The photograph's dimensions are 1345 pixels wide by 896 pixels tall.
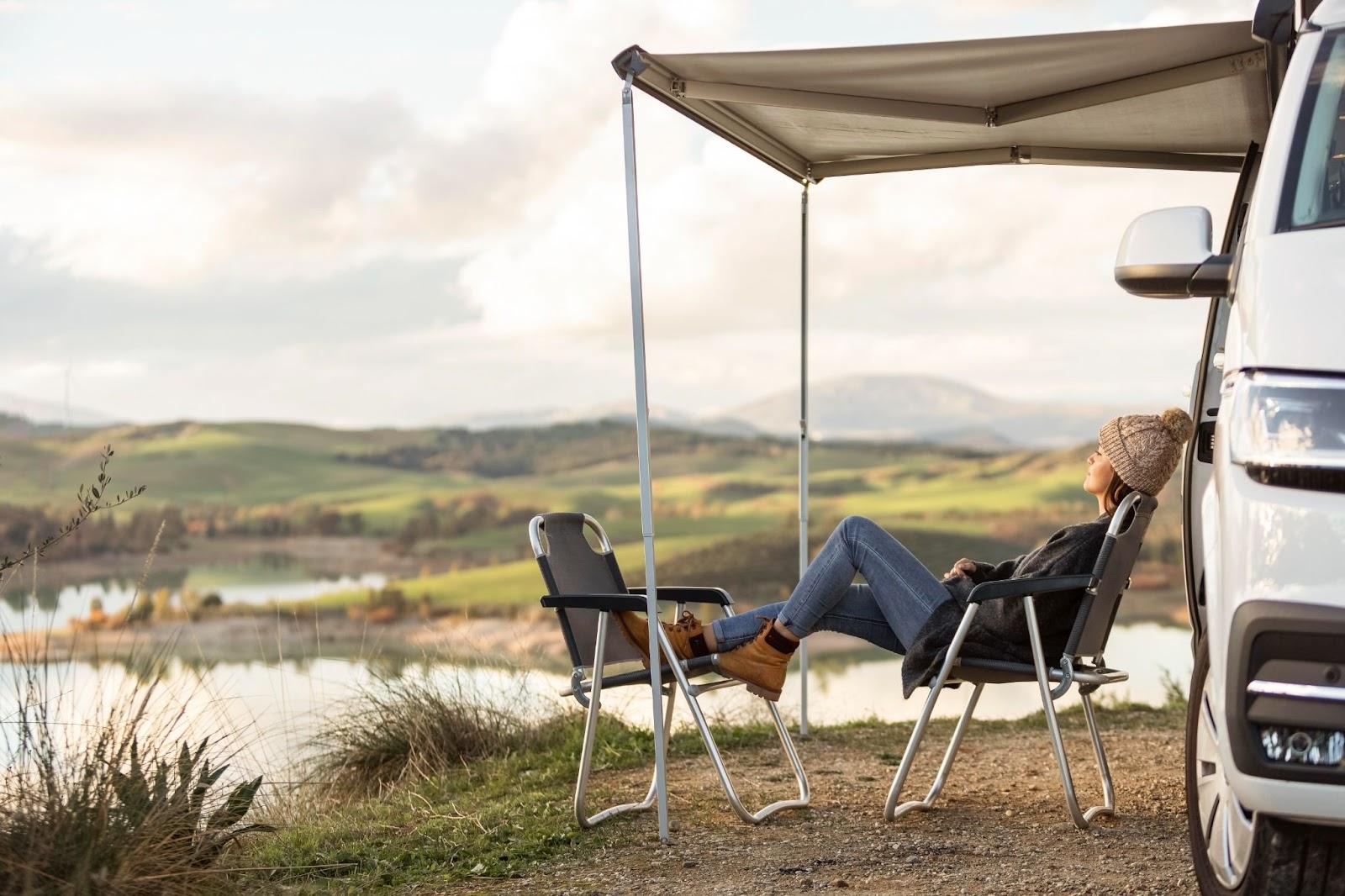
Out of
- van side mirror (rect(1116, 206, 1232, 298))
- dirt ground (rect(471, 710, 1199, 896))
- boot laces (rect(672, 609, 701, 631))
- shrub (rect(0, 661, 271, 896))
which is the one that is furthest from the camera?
boot laces (rect(672, 609, 701, 631))

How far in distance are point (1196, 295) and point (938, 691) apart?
4.94ft

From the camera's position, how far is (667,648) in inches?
159

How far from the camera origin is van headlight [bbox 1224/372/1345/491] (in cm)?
218

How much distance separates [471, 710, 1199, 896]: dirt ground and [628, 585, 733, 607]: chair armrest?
0.68m

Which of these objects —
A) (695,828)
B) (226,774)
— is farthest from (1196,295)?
(226,774)

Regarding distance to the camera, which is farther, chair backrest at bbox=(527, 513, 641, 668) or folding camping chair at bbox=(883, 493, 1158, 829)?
chair backrest at bbox=(527, 513, 641, 668)

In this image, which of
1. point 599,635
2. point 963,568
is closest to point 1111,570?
point 963,568

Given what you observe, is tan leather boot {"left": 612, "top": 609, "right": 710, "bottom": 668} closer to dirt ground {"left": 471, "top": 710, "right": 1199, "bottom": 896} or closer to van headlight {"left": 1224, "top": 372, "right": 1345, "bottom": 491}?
dirt ground {"left": 471, "top": 710, "right": 1199, "bottom": 896}

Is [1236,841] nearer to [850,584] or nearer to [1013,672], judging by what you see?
[1013,672]

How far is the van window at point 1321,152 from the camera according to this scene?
8.15 ft

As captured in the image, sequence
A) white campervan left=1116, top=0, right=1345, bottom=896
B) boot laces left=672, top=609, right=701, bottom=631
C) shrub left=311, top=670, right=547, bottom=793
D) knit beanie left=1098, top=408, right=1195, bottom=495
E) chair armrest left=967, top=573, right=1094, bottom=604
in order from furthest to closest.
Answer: shrub left=311, top=670, right=547, bottom=793
boot laces left=672, top=609, right=701, bottom=631
knit beanie left=1098, top=408, right=1195, bottom=495
chair armrest left=967, top=573, right=1094, bottom=604
white campervan left=1116, top=0, right=1345, bottom=896

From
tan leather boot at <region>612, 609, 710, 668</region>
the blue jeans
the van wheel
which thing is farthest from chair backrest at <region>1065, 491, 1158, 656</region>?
tan leather boot at <region>612, 609, 710, 668</region>

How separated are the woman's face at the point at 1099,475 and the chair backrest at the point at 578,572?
1525mm

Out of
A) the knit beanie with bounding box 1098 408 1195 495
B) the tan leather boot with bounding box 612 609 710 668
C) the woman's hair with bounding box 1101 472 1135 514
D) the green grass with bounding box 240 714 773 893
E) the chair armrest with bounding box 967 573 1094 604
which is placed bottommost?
the green grass with bounding box 240 714 773 893
